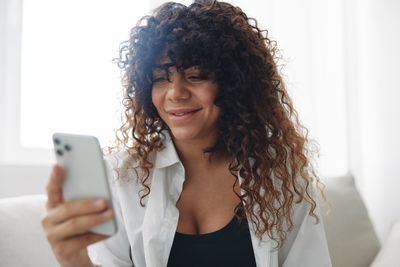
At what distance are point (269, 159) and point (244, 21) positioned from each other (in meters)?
0.32

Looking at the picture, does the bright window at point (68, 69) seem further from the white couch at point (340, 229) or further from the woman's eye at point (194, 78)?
the woman's eye at point (194, 78)

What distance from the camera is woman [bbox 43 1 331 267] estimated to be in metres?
1.03

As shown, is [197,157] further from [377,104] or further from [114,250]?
[377,104]

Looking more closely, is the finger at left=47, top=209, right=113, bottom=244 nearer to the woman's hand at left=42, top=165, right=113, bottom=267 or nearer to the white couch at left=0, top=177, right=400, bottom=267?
the woman's hand at left=42, top=165, right=113, bottom=267

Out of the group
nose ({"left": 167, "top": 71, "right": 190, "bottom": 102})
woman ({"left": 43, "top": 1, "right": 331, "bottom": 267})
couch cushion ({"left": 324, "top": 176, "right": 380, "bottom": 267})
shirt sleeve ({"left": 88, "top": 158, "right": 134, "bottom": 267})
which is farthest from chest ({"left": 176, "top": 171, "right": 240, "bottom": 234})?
couch cushion ({"left": 324, "top": 176, "right": 380, "bottom": 267})

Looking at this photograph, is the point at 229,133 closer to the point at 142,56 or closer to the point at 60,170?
the point at 142,56

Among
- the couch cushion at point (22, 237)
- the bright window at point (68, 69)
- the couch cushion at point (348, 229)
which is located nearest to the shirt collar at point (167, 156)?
the couch cushion at point (22, 237)

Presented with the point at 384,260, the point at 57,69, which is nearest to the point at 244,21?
the point at 57,69

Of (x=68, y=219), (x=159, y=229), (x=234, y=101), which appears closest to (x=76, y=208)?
(x=68, y=219)

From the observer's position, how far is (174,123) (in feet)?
3.39

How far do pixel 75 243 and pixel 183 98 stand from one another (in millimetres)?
401

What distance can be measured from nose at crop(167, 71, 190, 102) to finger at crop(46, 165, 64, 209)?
14.6 inches

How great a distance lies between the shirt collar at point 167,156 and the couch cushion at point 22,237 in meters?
0.28

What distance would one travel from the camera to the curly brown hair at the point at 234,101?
3.36ft
